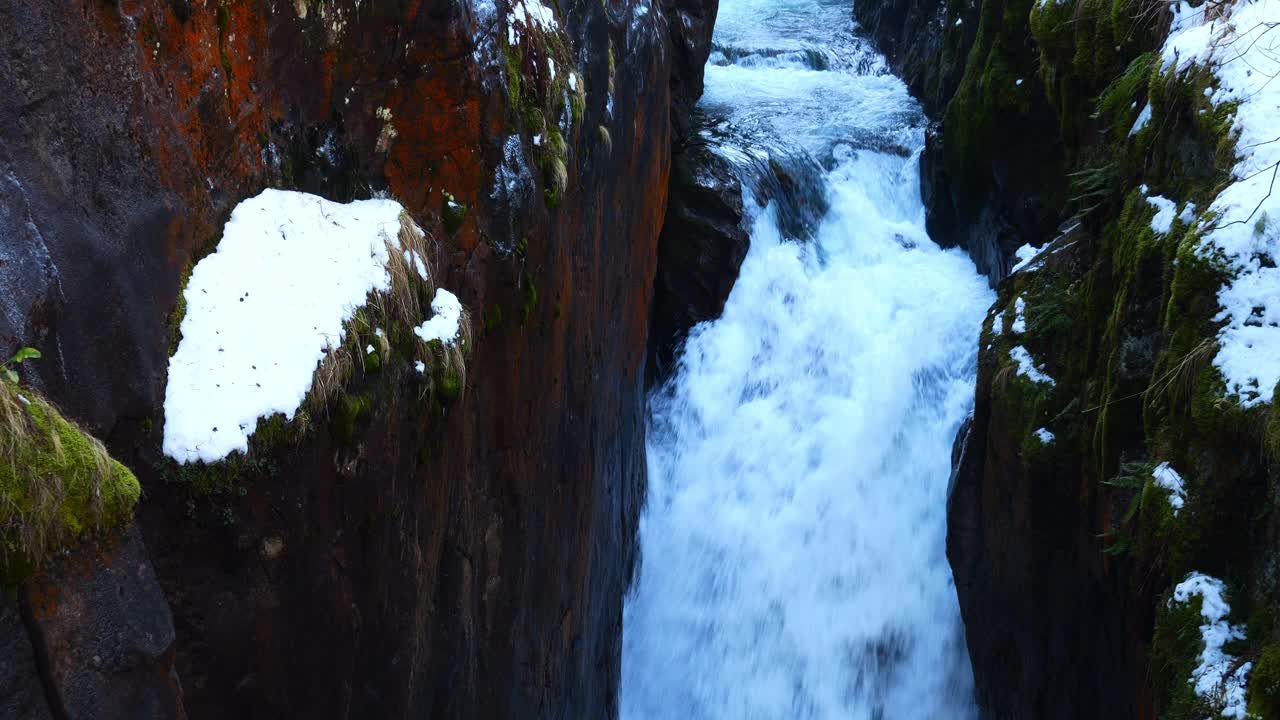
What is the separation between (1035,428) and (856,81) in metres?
11.4

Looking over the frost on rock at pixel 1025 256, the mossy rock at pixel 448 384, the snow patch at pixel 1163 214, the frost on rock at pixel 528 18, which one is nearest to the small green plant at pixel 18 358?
the mossy rock at pixel 448 384

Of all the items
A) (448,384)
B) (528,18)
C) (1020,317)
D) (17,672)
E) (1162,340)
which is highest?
(528,18)

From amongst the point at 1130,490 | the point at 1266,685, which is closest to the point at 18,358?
the point at 1266,685

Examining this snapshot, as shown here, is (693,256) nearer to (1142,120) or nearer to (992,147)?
(992,147)

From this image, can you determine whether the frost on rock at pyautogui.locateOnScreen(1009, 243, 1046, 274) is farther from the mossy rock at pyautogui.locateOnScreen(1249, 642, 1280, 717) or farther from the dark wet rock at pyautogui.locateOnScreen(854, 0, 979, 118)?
the dark wet rock at pyautogui.locateOnScreen(854, 0, 979, 118)

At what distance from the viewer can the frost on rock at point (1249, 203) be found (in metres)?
4.24

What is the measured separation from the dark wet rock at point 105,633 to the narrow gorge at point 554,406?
12 millimetres

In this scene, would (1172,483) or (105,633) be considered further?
(1172,483)

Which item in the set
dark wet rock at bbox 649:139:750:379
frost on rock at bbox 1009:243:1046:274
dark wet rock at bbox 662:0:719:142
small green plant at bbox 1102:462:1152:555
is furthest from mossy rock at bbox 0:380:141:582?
dark wet rock at bbox 662:0:719:142

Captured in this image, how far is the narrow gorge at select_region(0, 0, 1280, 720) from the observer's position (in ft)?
10.1

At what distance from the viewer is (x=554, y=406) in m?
6.18

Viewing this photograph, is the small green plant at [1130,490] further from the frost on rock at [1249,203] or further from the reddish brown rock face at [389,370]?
the reddish brown rock face at [389,370]

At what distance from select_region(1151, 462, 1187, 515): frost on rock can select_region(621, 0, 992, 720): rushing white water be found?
4.18 metres

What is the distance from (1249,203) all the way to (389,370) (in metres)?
3.91
